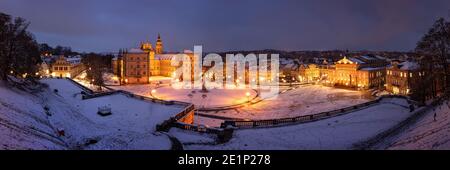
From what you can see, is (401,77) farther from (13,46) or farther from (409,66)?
(13,46)

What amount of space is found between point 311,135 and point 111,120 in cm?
1746

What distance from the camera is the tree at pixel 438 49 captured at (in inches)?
1157

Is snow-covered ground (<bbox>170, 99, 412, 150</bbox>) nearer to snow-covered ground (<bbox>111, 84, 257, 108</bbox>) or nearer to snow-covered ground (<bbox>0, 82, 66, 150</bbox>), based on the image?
snow-covered ground (<bbox>0, 82, 66, 150</bbox>)

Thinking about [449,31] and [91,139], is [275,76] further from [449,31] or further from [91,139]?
[91,139]

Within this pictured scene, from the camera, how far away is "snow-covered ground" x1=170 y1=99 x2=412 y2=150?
22.1 m

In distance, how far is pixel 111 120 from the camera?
30.1 metres

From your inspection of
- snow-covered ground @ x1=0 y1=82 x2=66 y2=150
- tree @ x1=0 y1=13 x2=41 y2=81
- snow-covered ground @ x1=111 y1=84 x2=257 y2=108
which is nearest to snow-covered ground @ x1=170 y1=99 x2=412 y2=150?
snow-covered ground @ x1=0 y1=82 x2=66 y2=150

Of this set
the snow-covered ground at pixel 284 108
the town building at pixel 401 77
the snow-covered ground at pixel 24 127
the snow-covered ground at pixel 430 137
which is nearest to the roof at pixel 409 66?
the town building at pixel 401 77

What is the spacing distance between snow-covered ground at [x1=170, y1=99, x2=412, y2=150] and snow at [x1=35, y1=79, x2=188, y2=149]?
9.09 feet

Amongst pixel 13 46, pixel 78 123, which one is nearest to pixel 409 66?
pixel 78 123

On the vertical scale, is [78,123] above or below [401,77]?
below

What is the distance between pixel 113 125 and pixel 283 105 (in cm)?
3375

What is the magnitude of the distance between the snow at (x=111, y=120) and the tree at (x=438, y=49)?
80.6 ft
